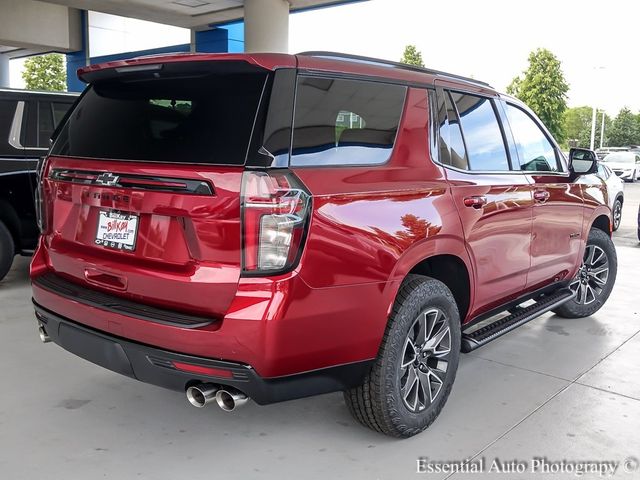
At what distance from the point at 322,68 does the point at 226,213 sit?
0.79 meters

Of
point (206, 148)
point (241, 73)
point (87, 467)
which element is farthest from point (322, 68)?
point (87, 467)

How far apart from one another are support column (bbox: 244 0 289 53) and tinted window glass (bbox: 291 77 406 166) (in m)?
12.6

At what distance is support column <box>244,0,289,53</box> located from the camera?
14.9 m

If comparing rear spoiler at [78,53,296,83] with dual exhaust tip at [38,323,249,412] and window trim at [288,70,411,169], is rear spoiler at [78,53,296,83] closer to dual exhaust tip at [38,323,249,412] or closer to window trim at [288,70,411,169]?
window trim at [288,70,411,169]

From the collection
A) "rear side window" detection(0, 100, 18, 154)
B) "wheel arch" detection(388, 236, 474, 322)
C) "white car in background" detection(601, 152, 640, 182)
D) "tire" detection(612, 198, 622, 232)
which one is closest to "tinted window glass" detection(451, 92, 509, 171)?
"wheel arch" detection(388, 236, 474, 322)

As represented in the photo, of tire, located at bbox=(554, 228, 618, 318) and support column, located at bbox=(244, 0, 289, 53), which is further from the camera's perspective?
support column, located at bbox=(244, 0, 289, 53)

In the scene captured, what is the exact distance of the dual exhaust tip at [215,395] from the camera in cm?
250

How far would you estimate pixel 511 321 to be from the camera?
3.82 metres

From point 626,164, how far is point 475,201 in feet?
86.4

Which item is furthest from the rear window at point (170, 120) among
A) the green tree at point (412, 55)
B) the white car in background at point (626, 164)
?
the green tree at point (412, 55)

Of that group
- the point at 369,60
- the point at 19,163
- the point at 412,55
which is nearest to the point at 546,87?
the point at 412,55

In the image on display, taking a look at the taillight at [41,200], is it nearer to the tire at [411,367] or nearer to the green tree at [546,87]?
the tire at [411,367]

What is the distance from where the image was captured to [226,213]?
7.77 feet

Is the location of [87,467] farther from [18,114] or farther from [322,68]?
[18,114]
